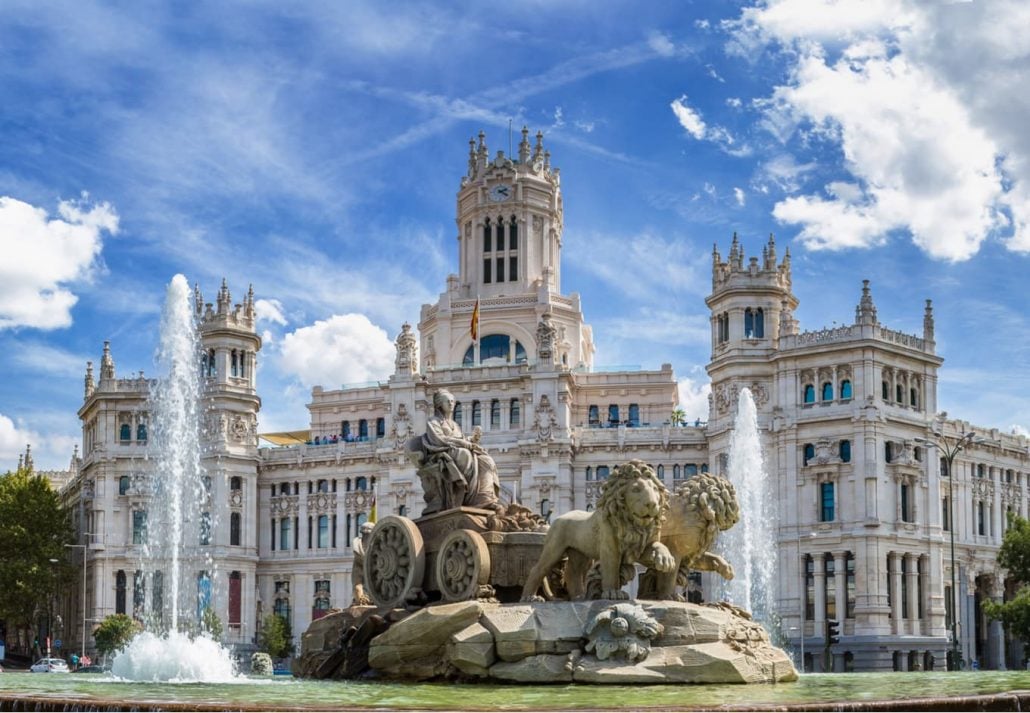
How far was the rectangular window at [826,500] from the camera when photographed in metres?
87.2

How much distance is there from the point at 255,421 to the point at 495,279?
2095cm

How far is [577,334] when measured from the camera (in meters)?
107

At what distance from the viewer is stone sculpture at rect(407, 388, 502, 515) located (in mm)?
28922

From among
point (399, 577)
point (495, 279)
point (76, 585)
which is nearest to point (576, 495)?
point (495, 279)

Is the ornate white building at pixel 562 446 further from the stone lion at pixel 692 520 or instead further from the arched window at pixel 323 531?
the stone lion at pixel 692 520

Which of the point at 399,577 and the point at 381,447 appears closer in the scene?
A: the point at 399,577

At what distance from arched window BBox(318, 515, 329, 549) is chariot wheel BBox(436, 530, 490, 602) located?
2951 inches

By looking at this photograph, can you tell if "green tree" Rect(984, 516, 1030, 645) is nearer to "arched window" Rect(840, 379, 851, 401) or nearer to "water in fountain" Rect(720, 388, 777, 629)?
"arched window" Rect(840, 379, 851, 401)

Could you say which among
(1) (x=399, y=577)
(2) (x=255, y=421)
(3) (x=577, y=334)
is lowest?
(1) (x=399, y=577)

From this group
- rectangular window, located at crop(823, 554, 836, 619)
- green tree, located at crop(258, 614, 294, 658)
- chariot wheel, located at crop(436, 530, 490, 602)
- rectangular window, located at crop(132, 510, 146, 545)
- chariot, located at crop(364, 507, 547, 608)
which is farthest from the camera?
rectangular window, located at crop(132, 510, 146, 545)

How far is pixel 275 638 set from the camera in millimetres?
93875

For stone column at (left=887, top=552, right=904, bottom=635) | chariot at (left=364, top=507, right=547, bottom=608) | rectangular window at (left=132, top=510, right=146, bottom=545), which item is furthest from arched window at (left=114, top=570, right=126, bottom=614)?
chariot at (left=364, top=507, right=547, bottom=608)

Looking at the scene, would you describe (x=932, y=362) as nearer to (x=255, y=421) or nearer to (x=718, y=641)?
(x=255, y=421)

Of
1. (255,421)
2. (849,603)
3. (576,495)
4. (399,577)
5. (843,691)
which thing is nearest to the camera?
(843,691)
